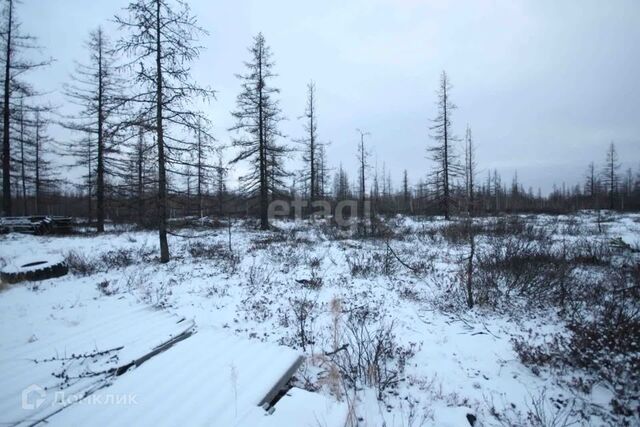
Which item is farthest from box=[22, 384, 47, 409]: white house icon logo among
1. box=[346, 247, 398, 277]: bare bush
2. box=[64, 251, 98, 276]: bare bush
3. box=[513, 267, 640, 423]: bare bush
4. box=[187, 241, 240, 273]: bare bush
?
box=[346, 247, 398, 277]: bare bush

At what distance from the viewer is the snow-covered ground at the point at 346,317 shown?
331 centimetres

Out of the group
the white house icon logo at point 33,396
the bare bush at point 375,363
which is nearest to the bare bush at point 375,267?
the bare bush at point 375,363

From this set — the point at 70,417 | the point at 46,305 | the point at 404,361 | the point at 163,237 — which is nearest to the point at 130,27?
the point at 163,237

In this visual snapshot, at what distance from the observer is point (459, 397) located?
131 inches

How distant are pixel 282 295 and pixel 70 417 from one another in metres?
4.33

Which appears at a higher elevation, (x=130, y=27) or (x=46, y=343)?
(x=130, y=27)

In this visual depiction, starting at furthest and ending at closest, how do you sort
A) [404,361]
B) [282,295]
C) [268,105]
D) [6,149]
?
[268,105] → [6,149] → [282,295] → [404,361]

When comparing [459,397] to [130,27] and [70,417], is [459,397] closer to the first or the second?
[70,417]
